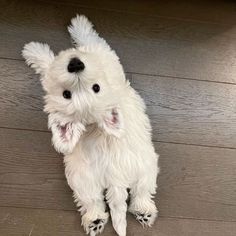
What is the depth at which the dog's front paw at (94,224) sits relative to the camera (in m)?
1.21

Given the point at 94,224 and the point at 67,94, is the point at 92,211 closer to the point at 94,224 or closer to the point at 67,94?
the point at 94,224

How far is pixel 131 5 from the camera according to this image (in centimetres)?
128

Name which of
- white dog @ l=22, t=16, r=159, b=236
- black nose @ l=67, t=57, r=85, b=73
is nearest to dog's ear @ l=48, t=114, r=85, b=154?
white dog @ l=22, t=16, r=159, b=236

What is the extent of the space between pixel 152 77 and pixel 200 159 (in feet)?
1.06

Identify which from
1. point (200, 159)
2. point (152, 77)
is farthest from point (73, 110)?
point (200, 159)

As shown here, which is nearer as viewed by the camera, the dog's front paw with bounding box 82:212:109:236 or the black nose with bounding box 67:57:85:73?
the black nose with bounding box 67:57:85:73

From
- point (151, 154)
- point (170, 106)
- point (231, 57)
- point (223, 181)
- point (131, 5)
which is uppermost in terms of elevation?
point (131, 5)

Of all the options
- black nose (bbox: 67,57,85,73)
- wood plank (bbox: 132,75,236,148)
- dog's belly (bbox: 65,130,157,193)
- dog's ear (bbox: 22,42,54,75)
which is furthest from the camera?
wood plank (bbox: 132,75,236,148)

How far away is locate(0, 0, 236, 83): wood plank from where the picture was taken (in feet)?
4.11

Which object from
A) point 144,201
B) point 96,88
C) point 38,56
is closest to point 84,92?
point 96,88

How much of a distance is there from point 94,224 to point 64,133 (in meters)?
0.44

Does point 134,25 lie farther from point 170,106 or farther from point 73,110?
point 73,110

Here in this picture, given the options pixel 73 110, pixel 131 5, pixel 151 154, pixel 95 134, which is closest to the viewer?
pixel 73 110

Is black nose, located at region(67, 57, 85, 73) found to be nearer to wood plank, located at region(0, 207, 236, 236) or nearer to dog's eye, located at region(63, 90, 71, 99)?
dog's eye, located at region(63, 90, 71, 99)
